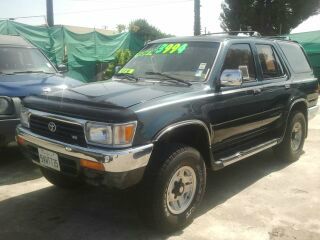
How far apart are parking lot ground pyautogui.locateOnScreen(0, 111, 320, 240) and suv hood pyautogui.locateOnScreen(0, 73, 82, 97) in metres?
1.09

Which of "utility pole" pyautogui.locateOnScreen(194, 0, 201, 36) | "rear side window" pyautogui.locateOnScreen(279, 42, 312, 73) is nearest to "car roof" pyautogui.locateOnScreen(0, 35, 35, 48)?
"rear side window" pyautogui.locateOnScreen(279, 42, 312, 73)

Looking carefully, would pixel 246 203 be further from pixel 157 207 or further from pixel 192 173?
pixel 157 207

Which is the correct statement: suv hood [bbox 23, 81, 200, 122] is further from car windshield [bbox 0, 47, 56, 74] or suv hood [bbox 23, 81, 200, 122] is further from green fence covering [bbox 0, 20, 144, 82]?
green fence covering [bbox 0, 20, 144, 82]

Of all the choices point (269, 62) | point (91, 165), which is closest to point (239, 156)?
point (269, 62)

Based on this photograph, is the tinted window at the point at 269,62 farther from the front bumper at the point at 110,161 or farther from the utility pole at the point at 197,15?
the utility pole at the point at 197,15

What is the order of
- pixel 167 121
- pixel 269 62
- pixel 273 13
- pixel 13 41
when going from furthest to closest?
pixel 273 13 < pixel 13 41 < pixel 269 62 < pixel 167 121

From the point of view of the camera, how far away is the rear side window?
237 inches

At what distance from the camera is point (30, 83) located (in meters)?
5.84

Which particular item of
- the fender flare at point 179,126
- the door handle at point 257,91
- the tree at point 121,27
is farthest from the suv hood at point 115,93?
the tree at point 121,27

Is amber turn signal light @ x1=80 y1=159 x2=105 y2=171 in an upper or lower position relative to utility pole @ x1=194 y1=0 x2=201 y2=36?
lower

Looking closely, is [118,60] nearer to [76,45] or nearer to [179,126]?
[76,45]

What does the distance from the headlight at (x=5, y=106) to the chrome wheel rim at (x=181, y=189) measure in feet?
9.01

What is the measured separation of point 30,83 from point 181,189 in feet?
10.3

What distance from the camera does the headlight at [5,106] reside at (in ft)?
17.4
